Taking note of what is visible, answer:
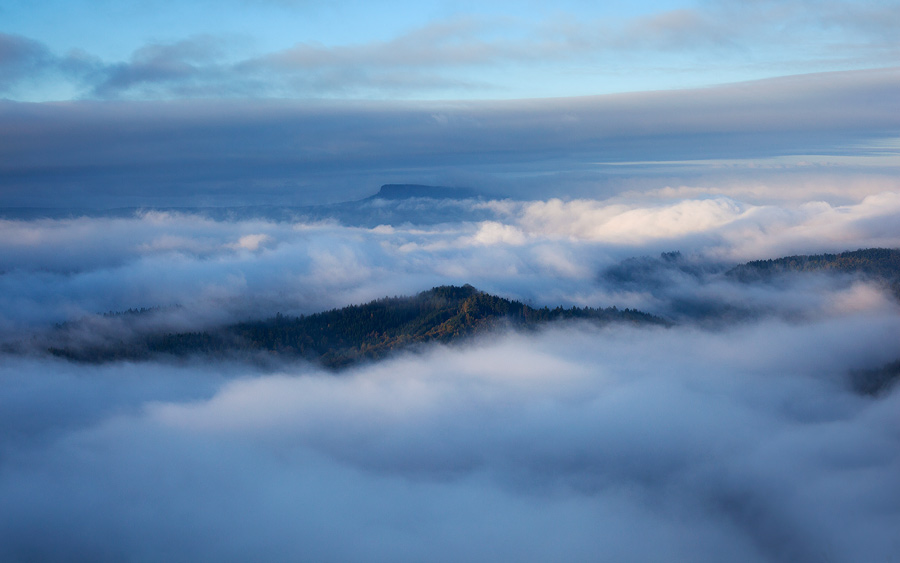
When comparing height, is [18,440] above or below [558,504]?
above

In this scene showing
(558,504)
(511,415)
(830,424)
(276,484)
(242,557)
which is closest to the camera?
(242,557)

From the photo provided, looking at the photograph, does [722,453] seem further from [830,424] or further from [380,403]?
[380,403]

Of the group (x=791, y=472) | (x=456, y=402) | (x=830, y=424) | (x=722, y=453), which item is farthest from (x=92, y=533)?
(x=830, y=424)

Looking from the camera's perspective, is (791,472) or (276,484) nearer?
(791,472)

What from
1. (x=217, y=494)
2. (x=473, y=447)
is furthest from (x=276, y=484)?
(x=473, y=447)

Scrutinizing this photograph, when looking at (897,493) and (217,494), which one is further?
(217,494)

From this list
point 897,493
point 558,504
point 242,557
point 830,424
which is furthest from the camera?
point 830,424

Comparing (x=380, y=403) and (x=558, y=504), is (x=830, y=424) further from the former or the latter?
(x=380, y=403)

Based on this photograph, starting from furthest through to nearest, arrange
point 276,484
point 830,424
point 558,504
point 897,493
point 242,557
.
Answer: point 830,424
point 276,484
point 558,504
point 242,557
point 897,493

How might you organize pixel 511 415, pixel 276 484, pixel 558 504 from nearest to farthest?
pixel 558 504 < pixel 276 484 < pixel 511 415
